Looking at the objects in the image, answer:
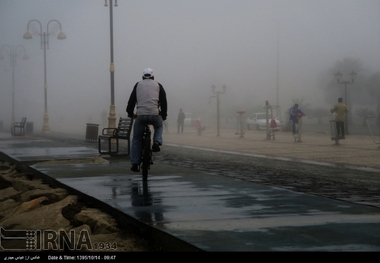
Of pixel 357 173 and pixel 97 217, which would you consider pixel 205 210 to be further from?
pixel 357 173

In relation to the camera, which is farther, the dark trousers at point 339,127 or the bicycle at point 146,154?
the dark trousers at point 339,127

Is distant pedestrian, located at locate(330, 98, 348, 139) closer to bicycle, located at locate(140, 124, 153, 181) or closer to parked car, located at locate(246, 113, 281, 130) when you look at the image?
bicycle, located at locate(140, 124, 153, 181)

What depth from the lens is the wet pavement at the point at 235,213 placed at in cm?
573

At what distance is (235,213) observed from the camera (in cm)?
748

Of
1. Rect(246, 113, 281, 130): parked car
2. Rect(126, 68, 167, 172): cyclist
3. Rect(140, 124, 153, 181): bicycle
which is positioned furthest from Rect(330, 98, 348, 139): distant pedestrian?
Rect(246, 113, 281, 130): parked car

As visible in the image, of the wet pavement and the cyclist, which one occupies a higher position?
the cyclist

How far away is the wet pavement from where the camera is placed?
5727mm

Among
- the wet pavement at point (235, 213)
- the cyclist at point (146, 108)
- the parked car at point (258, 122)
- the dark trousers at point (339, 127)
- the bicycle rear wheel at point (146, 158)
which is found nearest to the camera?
the wet pavement at point (235, 213)

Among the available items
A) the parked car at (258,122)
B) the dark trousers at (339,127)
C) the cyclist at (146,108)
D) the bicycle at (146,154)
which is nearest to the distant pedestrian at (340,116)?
the dark trousers at (339,127)

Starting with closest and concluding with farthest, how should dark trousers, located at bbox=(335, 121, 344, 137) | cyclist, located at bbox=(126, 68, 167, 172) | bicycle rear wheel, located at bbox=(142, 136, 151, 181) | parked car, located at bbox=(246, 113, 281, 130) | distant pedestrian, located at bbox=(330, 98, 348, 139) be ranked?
bicycle rear wheel, located at bbox=(142, 136, 151, 181) → cyclist, located at bbox=(126, 68, 167, 172) → dark trousers, located at bbox=(335, 121, 344, 137) → distant pedestrian, located at bbox=(330, 98, 348, 139) → parked car, located at bbox=(246, 113, 281, 130)

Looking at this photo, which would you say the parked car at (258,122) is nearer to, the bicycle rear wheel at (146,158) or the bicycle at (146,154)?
the bicycle at (146,154)

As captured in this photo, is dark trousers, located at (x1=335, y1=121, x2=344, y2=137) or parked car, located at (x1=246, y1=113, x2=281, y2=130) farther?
parked car, located at (x1=246, y1=113, x2=281, y2=130)

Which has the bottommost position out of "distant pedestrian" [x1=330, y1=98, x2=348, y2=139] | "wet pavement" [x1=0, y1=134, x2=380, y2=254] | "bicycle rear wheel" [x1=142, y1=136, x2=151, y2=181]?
"wet pavement" [x1=0, y1=134, x2=380, y2=254]

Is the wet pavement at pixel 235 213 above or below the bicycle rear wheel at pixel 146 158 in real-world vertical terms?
below
